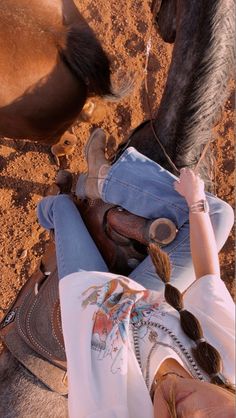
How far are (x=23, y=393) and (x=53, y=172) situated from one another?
1370 millimetres

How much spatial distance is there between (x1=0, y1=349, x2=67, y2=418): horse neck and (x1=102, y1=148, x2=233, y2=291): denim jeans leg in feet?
1.85

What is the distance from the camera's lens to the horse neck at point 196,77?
1438 mm

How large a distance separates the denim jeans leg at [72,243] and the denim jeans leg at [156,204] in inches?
5.0

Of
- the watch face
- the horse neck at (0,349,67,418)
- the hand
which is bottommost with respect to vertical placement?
the horse neck at (0,349,67,418)

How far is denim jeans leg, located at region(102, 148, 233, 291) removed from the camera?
1.41m

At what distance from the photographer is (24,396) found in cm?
A: 164

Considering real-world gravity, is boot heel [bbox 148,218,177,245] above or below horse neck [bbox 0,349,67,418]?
above

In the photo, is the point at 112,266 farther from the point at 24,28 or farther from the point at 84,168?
the point at 84,168

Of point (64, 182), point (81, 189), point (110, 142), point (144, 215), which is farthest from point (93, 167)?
point (110, 142)

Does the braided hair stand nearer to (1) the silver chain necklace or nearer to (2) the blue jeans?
(1) the silver chain necklace

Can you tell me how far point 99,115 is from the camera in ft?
8.62

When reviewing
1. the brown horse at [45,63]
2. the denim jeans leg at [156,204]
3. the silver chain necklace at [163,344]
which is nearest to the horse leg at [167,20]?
the brown horse at [45,63]

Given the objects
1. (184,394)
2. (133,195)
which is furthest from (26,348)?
(184,394)

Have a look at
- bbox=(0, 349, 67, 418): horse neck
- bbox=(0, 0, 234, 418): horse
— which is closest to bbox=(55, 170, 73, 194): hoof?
bbox=(0, 0, 234, 418): horse
